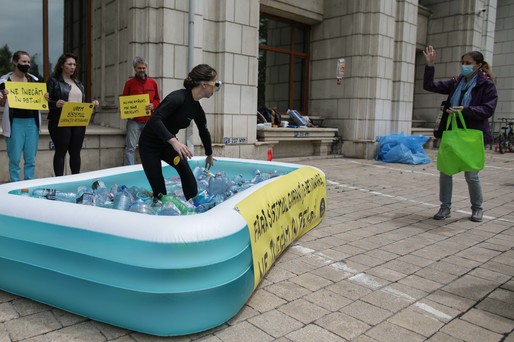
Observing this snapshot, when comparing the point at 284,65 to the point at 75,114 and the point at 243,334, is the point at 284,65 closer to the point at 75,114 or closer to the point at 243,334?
the point at 75,114

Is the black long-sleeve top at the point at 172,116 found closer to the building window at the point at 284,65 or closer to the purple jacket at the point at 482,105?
the purple jacket at the point at 482,105

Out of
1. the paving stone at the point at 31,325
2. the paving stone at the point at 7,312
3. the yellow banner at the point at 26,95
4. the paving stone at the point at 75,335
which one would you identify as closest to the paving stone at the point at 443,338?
the paving stone at the point at 75,335

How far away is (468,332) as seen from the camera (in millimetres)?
2994

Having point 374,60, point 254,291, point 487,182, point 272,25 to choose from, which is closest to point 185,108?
point 254,291

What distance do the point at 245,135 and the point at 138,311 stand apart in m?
7.87

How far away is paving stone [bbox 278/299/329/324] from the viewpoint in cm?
314

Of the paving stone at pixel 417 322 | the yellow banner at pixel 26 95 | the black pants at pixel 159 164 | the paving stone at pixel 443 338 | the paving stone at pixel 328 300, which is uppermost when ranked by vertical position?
the yellow banner at pixel 26 95

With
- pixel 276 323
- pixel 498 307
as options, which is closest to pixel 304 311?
pixel 276 323

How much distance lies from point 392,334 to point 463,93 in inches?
157

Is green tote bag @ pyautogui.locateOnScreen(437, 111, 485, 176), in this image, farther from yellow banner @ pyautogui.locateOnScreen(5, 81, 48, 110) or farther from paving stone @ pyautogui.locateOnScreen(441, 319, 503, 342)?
yellow banner @ pyautogui.locateOnScreen(5, 81, 48, 110)

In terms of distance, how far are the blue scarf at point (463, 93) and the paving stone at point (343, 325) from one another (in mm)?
3818

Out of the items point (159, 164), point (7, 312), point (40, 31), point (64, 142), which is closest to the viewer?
point (7, 312)

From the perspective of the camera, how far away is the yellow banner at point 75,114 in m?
6.18

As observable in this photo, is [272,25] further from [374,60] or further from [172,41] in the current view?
[172,41]
